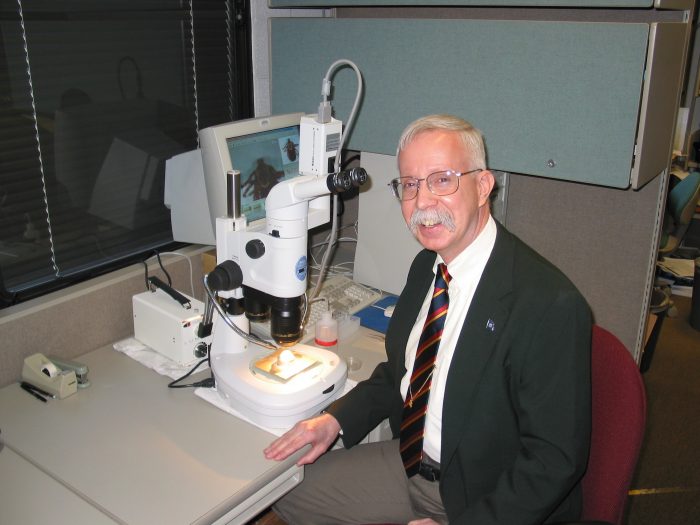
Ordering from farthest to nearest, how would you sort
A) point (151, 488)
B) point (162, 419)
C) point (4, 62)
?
point (4, 62)
point (162, 419)
point (151, 488)

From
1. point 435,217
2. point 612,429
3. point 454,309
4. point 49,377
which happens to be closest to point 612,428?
point 612,429

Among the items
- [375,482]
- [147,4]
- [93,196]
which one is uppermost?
[147,4]

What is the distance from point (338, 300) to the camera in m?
2.09

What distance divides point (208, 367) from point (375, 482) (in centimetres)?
53

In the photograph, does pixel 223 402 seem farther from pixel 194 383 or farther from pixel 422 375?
pixel 422 375

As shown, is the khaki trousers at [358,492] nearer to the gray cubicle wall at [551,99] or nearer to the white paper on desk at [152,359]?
the white paper on desk at [152,359]

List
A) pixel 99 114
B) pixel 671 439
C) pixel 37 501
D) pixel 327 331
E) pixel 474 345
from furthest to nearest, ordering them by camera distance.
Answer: pixel 671 439
pixel 99 114
pixel 327 331
pixel 474 345
pixel 37 501

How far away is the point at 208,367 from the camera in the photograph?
1749mm

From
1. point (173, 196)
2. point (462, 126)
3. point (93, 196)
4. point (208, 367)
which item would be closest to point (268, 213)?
point (462, 126)

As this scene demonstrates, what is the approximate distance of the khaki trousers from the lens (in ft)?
5.11

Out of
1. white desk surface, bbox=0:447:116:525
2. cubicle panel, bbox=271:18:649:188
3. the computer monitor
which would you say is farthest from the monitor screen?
white desk surface, bbox=0:447:116:525

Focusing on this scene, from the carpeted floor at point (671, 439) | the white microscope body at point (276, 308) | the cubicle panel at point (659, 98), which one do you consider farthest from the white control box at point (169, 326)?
the carpeted floor at point (671, 439)

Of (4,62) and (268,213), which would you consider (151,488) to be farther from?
(4,62)

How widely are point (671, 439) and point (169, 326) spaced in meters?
2.10
